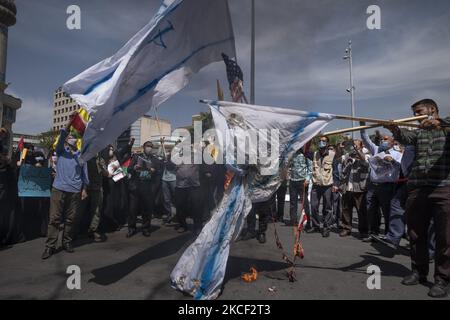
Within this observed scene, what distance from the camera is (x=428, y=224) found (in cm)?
396

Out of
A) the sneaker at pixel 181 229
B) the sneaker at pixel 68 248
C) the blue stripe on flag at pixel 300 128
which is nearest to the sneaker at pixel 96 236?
the sneaker at pixel 68 248

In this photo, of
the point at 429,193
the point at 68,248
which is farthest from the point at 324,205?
the point at 68,248

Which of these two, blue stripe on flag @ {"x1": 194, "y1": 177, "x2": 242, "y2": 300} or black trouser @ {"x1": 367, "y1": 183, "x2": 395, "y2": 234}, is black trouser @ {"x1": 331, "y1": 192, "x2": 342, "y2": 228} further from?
blue stripe on flag @ {"x1": 194, "y1": 177, "x2": 242, "y2": 300}

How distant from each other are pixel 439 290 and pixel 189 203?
478cm

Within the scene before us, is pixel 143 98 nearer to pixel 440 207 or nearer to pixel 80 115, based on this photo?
pixel 80 115

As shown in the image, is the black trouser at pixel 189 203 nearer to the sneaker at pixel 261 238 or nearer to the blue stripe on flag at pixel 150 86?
the sneaker at pixel 261 238

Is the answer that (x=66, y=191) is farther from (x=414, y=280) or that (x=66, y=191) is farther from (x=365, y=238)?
(x=365, y=238)

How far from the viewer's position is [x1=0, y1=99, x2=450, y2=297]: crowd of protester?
12.8 ft

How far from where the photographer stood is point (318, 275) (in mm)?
4238

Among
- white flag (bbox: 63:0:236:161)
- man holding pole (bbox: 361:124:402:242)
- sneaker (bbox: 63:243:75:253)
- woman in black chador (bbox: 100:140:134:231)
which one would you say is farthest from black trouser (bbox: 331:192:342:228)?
sneaker (bbox: 63:243:75:253)
